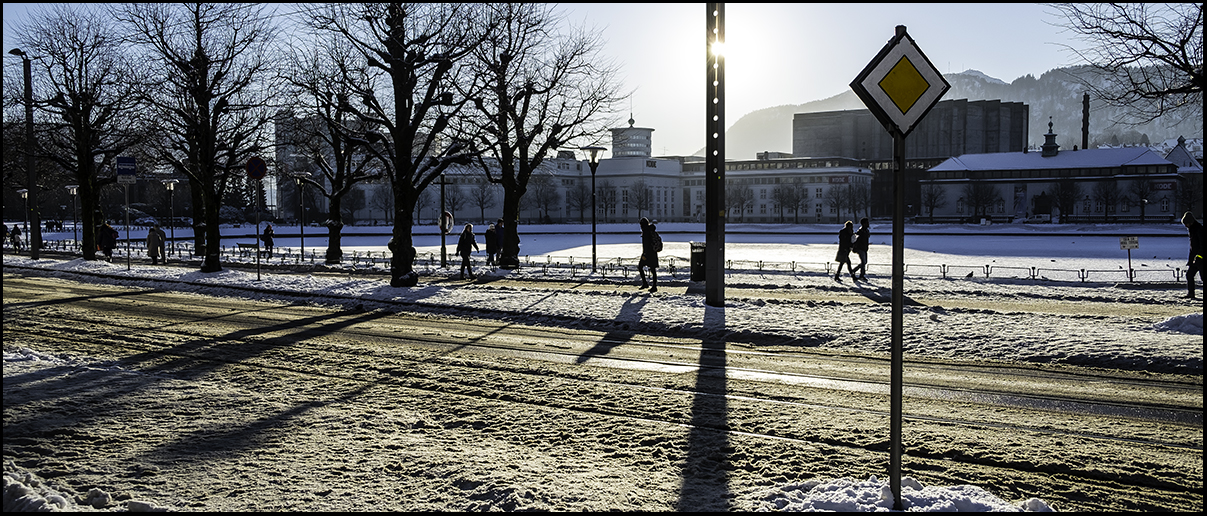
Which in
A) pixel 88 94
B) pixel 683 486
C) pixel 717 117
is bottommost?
pixel 683 486

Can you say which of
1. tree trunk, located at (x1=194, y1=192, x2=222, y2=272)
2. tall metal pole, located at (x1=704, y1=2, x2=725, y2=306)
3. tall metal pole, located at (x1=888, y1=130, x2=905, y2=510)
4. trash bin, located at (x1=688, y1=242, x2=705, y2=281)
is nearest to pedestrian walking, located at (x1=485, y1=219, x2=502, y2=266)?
tree trunk, located at (x1=194, y1=192, x2=222, y2=272)

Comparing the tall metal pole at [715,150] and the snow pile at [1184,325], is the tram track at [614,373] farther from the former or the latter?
the tall metal pole at [715,150]

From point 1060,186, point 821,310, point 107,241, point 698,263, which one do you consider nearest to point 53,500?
point 821,310

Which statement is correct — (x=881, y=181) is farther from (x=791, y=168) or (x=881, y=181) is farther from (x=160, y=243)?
(x=160, y=243)

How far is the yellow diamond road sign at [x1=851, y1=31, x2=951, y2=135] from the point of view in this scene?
4863mm

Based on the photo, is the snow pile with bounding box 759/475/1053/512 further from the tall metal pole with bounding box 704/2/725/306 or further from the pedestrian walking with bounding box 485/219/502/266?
the pedestrian walking with bounding box 485/219/502/266

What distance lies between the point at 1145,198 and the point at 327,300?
10320 centimetres

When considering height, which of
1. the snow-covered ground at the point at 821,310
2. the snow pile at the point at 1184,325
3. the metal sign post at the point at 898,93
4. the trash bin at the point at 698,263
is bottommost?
the snow-covered ground at the point at 821,310

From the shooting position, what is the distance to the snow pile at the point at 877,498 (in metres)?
5.05

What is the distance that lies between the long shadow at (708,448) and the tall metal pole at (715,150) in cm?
570

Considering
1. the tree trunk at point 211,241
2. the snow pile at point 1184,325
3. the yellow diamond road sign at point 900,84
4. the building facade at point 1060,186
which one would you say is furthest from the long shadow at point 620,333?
the building facade at point 1060,186

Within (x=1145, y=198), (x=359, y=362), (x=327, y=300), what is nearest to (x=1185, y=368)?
(x=359, y=362)

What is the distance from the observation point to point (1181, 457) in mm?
6305

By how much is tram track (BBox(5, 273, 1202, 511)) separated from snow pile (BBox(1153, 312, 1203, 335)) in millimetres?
3616
